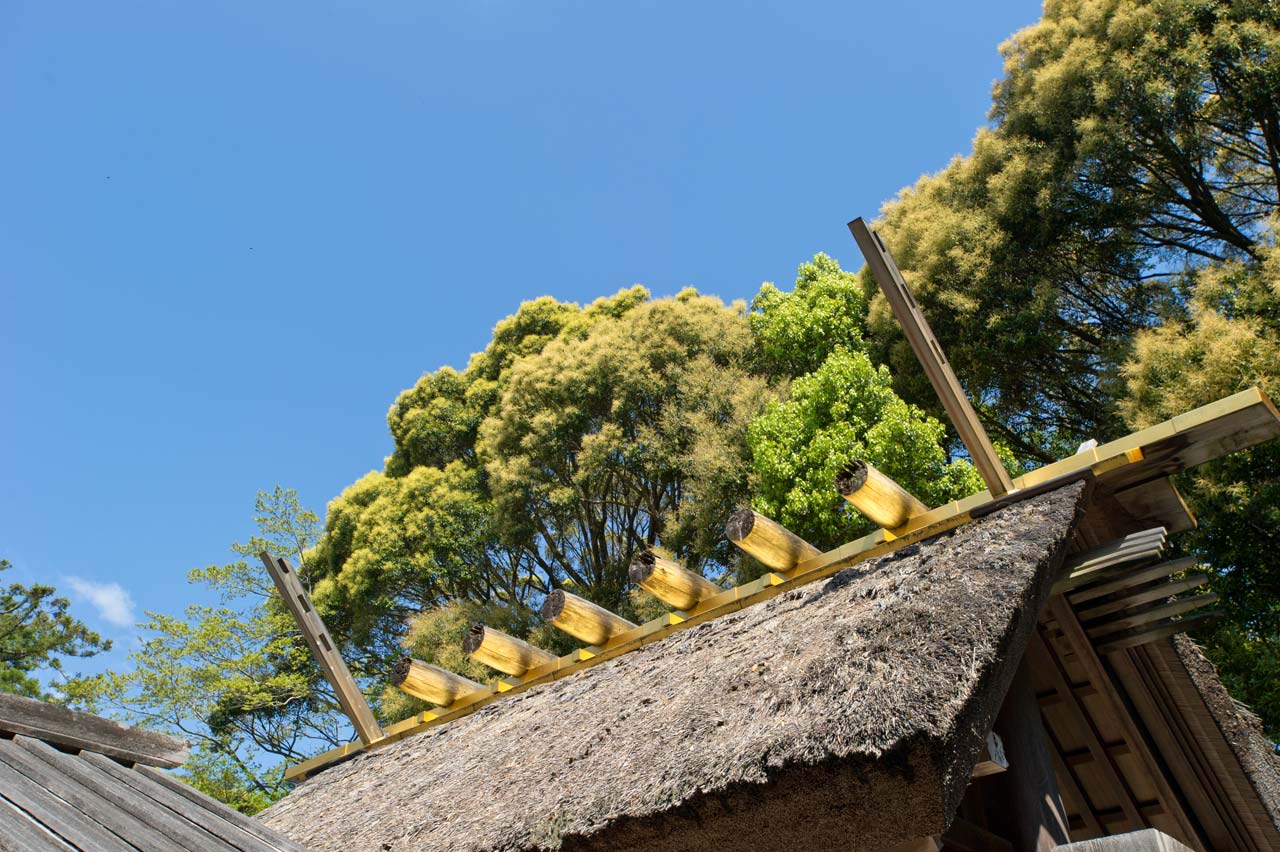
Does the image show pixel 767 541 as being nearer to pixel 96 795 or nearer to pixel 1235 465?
pixel 96 795

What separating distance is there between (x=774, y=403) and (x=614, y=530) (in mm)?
4447

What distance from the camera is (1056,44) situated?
40.7 feet

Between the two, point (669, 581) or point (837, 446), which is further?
point (837, 446)

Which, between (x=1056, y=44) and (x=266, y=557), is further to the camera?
(x=1056, y=44)

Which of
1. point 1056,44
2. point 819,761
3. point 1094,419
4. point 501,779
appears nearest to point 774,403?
point 1094,419

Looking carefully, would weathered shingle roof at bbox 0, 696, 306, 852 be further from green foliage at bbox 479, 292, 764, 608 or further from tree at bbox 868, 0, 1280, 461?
green foliage at bbox 479, 292, 764, 608

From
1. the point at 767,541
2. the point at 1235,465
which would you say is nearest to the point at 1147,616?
the point at 767,541

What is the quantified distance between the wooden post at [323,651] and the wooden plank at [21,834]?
3.89 m

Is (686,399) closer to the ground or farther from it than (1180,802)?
farther from it

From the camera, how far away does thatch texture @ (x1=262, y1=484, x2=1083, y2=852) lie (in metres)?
2.29

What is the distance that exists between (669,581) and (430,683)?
5.71 feet

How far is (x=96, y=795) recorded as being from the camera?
2166mm

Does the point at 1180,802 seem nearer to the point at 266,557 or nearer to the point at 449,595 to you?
the point at 266,557

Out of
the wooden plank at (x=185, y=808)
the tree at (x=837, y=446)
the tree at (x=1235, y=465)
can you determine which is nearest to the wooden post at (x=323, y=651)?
the wooden plank at (x=185, y=808)
